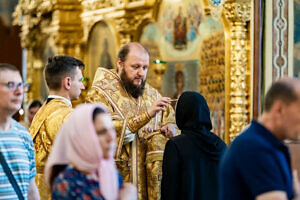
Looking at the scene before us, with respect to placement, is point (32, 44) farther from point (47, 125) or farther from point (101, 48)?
point (47, 125)

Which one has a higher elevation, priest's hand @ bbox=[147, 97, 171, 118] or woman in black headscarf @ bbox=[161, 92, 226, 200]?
priest's hand @ bbox=[147, 97, 171, 118]

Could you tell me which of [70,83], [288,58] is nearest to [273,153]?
[70,83]

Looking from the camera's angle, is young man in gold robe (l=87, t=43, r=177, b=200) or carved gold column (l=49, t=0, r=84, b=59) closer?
young man in gold robe (l=87, t=43, r=177, b=200)

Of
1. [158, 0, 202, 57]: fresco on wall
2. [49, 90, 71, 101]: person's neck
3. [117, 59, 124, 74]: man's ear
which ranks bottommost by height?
[49, 90, 71, 101]: person's neck

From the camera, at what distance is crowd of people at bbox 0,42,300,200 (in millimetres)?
3020

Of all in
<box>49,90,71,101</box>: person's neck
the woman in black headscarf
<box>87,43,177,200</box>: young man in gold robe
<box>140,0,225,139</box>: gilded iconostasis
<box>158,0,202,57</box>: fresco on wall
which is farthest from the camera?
<box>158,0,202,57</box>: fresco on wall

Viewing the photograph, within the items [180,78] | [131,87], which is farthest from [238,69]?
[131,87]

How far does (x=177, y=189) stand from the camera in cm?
472

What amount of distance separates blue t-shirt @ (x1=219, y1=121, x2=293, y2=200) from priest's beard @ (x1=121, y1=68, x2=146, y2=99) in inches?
105

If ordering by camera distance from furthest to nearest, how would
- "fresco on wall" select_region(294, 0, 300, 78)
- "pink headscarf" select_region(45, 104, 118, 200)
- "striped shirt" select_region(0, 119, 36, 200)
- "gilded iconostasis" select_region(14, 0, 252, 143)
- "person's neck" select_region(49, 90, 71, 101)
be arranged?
"gilded iconostasis" select_region(14, 0, 252, 143)
"fresco on wall" select_region(294, 0, 300, 78)
"person's neck" select_region(49, 90, 71, 101)
"striped shirt" select_region(0, 119, 36, 200)
"pink headscarf" select_region(45, 104, 118, 200)

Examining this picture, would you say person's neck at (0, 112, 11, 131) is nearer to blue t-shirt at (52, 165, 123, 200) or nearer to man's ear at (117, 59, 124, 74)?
blue t-shirt at (52, 165, 123, 200)

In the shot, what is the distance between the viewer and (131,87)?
5.88 metres

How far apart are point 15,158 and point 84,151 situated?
4.20ft

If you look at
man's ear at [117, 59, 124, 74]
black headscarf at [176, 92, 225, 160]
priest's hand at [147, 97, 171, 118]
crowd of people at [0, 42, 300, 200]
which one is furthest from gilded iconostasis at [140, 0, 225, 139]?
black headscarf at [176, 92, 225, 160]
